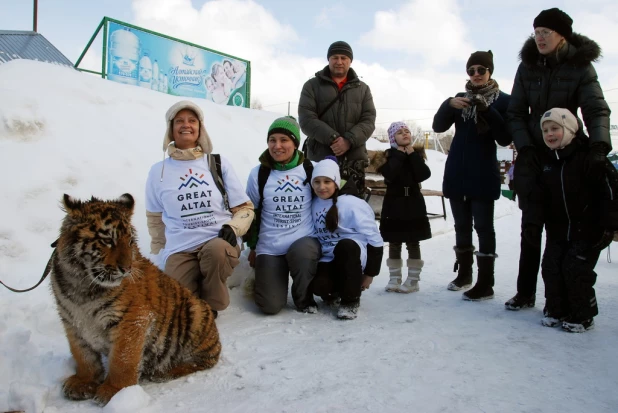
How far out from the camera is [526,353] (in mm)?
2881

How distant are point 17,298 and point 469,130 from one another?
14.2ft

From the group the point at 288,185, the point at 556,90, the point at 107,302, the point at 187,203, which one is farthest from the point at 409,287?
the point at 107,302

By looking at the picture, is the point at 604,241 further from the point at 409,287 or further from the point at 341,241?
the point at 341,241

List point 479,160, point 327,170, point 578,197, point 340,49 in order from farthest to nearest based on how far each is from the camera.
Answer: point 340,49 < point 479,160 < point 327,170 < point 578,197

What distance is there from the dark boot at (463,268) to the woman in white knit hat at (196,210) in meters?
2.34

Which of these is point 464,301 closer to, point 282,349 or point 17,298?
point 282,349

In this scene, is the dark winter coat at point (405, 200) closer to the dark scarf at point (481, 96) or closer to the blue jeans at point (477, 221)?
the blue jeans at point (477, 221)

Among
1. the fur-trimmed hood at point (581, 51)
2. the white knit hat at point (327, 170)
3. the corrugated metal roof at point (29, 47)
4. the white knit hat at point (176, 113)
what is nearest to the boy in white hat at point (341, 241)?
the white knit hat at point (327, 170)

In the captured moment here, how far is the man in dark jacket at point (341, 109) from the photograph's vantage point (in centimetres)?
472

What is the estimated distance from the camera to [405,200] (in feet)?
15.0

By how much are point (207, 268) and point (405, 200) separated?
2.26 metres

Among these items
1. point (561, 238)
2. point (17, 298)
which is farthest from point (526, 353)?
point (17, 298)

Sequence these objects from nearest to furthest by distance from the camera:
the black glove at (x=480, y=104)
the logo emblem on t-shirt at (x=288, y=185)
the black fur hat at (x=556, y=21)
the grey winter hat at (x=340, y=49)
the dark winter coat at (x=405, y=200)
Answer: the black fur hat at (x=556, y=21)
the logo emblem on t-shirt at (x=288, y=185)
the black glove at (x=480, y=104)
the dark winter coat at (x=405, y=200)
the grey winter hat at (x=340, y=49)

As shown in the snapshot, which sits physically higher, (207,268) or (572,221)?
(572,221)
